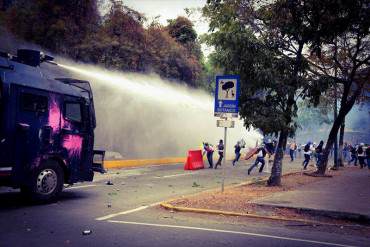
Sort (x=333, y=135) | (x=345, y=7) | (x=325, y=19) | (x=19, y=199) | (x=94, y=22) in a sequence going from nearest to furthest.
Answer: (x=19, y=199)
(x=345, y=7)
(x=325, y=19)
(x=333, y=135)
(x=94, y=22)

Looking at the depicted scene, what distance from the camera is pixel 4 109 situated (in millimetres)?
8766

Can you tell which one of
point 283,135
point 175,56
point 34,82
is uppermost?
point 175,56

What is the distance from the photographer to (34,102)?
9.38 meters

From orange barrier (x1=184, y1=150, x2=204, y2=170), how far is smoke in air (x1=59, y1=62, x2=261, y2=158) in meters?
6.75

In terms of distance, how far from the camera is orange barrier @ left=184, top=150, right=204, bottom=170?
2211 cm

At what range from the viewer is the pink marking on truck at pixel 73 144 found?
33.6 feet

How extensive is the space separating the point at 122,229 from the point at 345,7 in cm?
1016

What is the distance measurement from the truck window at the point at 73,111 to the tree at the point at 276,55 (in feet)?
17.7

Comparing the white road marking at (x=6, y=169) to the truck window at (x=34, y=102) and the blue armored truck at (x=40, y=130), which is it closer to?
the blue armored truck at (x=40, y=130)

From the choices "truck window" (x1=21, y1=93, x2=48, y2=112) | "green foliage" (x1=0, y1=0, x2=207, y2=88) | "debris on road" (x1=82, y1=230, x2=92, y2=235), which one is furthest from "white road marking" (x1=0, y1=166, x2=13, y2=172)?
"green foliage" (x1=0, y1=0, x2=207, y2=88)

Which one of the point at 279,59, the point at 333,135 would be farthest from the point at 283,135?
the point at 333,135

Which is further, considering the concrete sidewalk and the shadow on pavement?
the shadow on pavement

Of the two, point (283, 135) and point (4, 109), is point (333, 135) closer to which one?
Answer: point (283, 135)

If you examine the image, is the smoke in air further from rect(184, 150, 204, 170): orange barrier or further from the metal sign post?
the metal sign post
